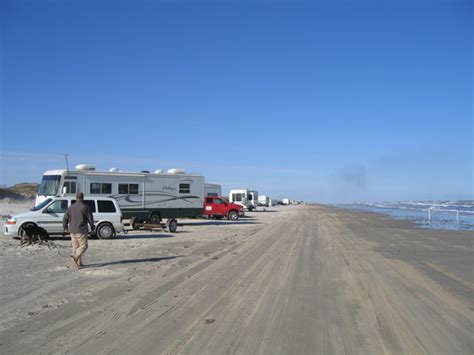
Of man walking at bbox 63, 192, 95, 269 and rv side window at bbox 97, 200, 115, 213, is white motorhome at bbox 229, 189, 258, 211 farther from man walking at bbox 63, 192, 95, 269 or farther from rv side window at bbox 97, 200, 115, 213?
man walking at bbox 63, 192, 95, 269

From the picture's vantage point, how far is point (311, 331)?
6414 millimetres

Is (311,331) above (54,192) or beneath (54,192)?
beneath

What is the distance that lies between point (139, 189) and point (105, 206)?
23.3 ft

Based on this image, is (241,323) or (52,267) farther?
(52,267)

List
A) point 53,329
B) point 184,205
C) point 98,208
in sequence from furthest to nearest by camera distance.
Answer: point 184,205, point 98,208, point 53,329

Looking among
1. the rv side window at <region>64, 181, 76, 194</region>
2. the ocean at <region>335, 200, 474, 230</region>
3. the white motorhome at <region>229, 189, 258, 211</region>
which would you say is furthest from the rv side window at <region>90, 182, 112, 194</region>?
the white motorhome at <region>229, 189, 258, 211</region>

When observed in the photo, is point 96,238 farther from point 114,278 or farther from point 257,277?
point 257,277

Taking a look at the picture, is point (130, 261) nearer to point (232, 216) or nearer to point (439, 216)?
point (232, 216)

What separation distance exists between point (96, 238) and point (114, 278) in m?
9.36

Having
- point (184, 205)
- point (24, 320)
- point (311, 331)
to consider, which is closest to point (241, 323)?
point (311, 331)

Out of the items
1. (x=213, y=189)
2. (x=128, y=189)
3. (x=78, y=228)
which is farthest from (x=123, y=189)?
(x=213, y=189)

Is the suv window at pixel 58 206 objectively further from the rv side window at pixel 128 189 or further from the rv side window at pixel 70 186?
the rv side window at pixel 128 189

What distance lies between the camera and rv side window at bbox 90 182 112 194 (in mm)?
24578

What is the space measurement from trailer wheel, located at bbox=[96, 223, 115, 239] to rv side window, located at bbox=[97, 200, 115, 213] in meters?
0.60
